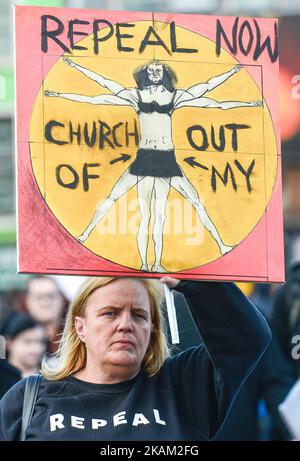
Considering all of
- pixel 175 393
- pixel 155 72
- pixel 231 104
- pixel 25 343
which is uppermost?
pixel 155 72

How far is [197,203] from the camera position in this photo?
15.5 feet

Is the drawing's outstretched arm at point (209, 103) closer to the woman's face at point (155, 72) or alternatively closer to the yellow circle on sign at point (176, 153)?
the yellow circle on sign at point (176, 153)

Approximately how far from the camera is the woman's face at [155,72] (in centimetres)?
476

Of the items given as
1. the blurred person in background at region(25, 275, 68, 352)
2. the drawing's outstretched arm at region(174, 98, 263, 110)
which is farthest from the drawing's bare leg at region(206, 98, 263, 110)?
the blurred person in background at region(25, 275, 68, 352)

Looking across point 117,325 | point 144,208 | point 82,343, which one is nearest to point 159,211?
point 144,208

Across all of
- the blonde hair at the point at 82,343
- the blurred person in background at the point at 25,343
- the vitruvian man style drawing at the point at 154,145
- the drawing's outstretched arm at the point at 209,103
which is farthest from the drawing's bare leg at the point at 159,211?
the blurred person in background at the point at 25,343

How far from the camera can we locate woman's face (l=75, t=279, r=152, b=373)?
460 centimetres

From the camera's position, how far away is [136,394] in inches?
181

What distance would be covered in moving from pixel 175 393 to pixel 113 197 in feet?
2.33

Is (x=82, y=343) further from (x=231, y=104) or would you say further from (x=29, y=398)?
(x=231, y=104)

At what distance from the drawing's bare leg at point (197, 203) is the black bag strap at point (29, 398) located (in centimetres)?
78

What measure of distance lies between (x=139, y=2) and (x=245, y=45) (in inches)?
266

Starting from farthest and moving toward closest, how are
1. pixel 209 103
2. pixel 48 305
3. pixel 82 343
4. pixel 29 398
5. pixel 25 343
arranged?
1. pixel 48 305
2. pixel 25 343
3. pixel 209 103
4. pixel 82 343
5. pixel 29 398

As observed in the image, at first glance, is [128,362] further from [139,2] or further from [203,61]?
[139,2]
